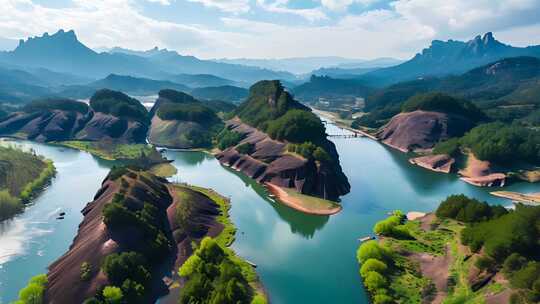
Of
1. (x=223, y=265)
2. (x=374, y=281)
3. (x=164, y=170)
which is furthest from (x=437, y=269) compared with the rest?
(x=164, y=170)

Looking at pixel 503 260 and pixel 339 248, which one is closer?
pixel 503 260

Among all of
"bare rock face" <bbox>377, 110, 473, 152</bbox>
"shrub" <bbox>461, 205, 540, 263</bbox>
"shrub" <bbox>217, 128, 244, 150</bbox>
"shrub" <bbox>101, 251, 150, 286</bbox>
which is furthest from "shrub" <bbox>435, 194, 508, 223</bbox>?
"bare rock face" <bbox>377, 110, 473, 152</bbox>

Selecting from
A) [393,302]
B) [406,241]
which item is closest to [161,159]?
[406,241]

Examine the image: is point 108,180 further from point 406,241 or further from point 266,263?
point 406,241

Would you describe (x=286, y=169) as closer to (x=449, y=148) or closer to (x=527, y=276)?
(x=449, y=148)

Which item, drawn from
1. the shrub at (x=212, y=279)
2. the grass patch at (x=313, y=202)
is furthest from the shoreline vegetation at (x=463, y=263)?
the grass patch at (x=313, y=202)
